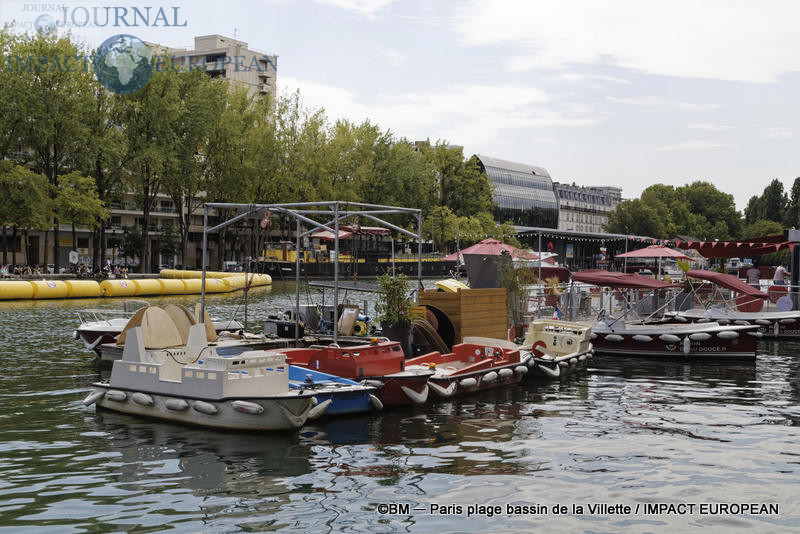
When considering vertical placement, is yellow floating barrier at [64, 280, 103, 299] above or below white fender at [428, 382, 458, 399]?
above

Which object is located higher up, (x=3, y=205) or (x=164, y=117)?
(x=164, y=117)

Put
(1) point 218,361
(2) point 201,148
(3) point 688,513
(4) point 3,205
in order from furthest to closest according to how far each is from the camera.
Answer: (2) point 201,148
(4) point 3,205
(1) point 218,361
(3) point 688,513

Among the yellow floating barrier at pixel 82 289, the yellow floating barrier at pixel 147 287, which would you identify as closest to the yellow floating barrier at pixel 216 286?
the yellow floating barrier at pixel 147 287

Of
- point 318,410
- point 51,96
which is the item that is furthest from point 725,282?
point 51,96

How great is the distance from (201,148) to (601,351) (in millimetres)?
58816

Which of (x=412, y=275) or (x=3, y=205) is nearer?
(x=3, y=205)

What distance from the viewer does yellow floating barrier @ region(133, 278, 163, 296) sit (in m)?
52.5

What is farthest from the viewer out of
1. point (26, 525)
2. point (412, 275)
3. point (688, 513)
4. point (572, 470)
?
point (412, 275)

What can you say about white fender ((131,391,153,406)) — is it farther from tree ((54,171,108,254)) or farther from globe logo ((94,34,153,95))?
globe logo ((94,34,153,95))

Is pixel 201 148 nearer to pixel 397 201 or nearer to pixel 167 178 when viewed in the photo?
pixel 167 178

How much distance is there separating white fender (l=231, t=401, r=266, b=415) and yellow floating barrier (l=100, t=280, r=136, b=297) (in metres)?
39.4

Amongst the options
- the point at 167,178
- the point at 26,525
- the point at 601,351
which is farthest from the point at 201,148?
the point at 26,525

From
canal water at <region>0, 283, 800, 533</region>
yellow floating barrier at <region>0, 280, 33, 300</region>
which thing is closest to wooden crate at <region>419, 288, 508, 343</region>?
canal water at <region>0, 283, 800, 533</region>

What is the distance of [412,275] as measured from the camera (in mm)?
90312
